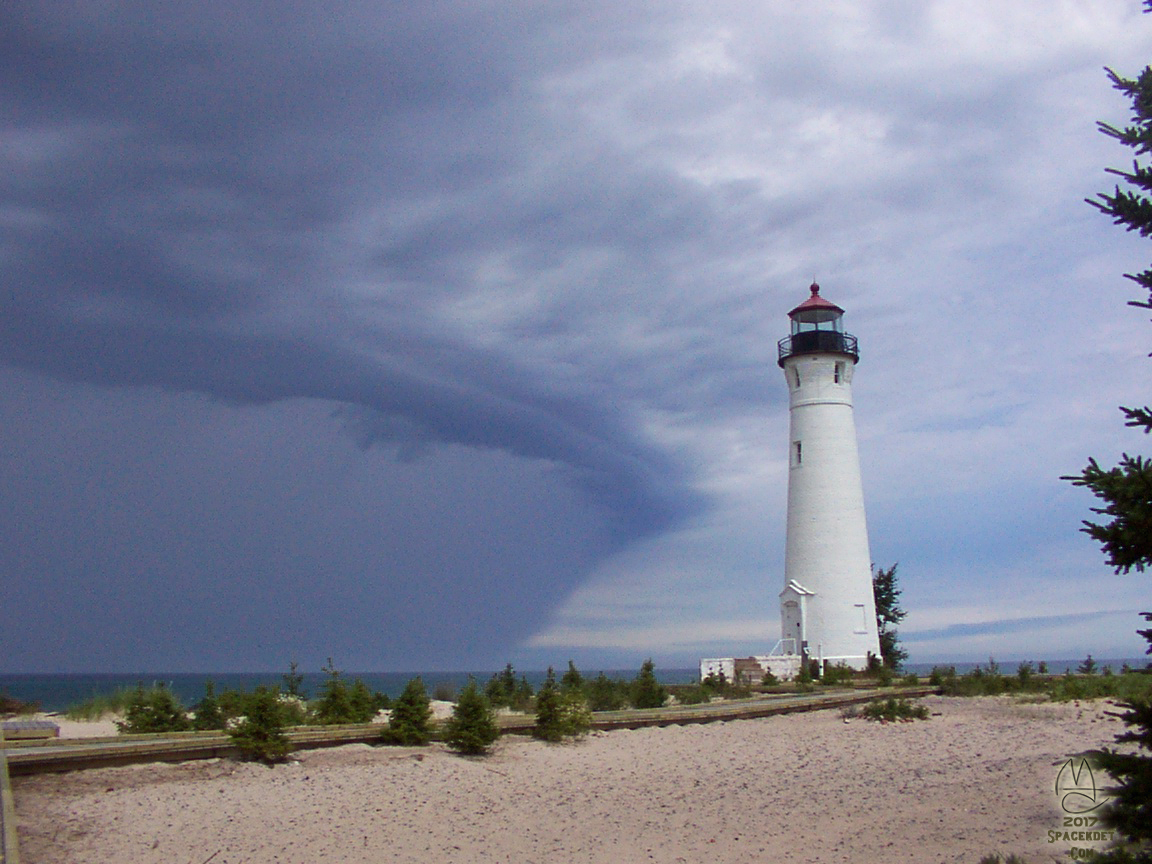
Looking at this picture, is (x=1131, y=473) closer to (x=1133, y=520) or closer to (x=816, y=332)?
(x=1133, y=520)

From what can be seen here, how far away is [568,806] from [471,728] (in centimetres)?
336

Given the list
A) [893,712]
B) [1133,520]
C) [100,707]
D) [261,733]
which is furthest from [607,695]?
[1133,520]

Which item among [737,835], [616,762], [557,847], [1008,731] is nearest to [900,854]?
[737,835]

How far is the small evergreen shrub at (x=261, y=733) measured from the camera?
42.2ft

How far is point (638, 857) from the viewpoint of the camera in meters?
9.37

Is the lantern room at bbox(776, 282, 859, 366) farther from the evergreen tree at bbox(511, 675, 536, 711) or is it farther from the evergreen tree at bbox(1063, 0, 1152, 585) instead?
the evergreen tree at bbox(1063, 0, 1152, 585)

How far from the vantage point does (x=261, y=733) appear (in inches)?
508

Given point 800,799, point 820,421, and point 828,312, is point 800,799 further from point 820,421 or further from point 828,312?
point 828,312

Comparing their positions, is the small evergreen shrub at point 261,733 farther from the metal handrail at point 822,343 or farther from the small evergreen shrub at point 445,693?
the metal handrail at point 822,343

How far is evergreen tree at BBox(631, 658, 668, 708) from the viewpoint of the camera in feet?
74.5

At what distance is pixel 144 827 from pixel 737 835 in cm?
687

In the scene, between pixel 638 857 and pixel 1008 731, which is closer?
pixel 638 857

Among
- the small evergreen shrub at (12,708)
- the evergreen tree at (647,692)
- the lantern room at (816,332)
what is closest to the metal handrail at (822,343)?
the lantern room at (816,332)

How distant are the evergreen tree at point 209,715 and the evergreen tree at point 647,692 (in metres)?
10.4
